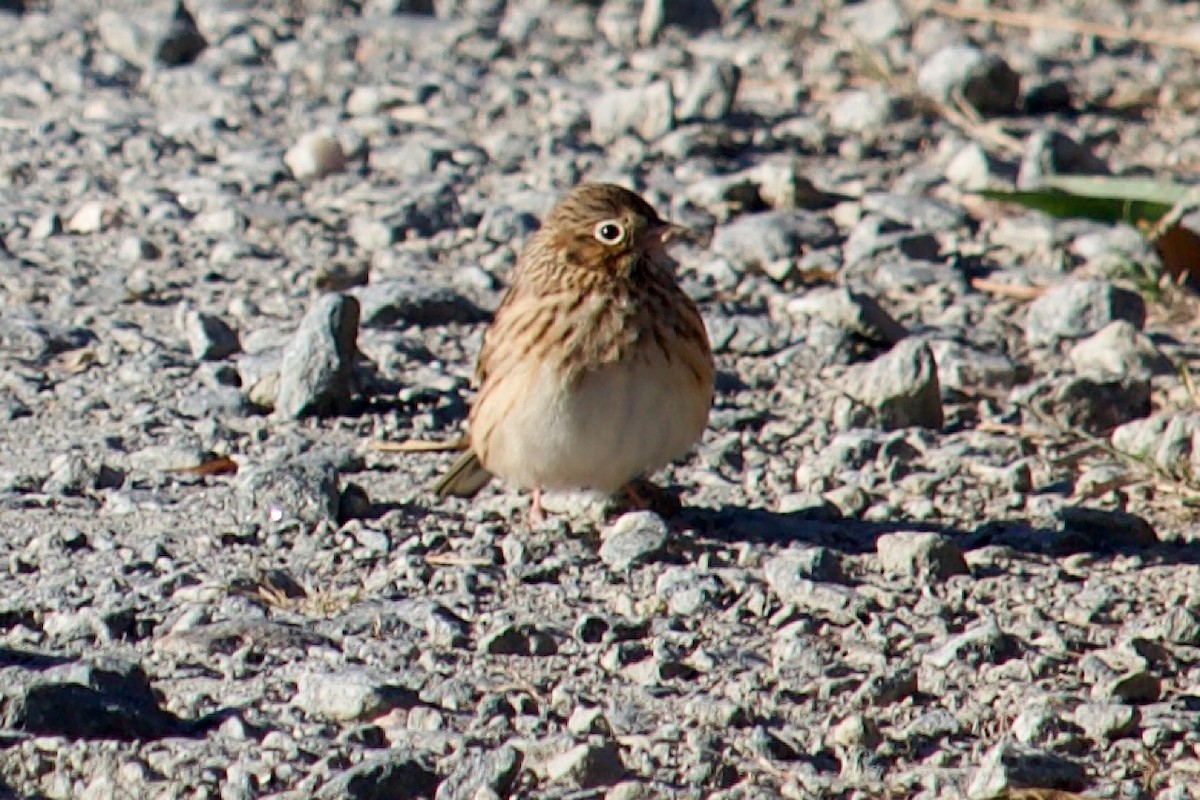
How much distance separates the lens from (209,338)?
24.1 ft

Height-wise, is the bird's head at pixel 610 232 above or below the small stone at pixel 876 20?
above

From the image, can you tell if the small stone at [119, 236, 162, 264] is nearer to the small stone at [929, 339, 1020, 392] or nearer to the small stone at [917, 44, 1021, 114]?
the small stone at [929, 339, 1020, 392]

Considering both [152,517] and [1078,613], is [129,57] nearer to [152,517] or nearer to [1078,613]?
[152,517]

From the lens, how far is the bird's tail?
6.36 meters

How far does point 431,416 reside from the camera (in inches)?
275

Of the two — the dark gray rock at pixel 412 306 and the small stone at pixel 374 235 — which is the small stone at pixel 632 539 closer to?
the dark gray rock at pixel 412 306

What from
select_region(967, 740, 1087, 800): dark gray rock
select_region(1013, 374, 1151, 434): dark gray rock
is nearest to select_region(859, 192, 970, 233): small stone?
select_region(1013, 374, 1151, 434): dark gray rock

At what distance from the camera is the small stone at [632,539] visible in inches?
231

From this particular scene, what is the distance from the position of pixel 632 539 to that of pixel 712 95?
425 cm

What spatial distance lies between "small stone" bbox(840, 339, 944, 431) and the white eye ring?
1154 mm

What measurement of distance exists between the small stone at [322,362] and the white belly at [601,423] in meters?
0.99

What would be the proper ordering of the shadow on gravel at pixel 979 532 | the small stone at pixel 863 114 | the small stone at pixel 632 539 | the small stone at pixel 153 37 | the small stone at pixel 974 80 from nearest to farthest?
1. the small stone at pixel 632 539
2. the shadow on gravel at pixel 979 532
3. the small stone at pixel 863 114
4. the small stone at pixel 974 80
5. the small stone at pixel 153 37

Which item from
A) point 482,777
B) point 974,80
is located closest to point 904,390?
point 482,777

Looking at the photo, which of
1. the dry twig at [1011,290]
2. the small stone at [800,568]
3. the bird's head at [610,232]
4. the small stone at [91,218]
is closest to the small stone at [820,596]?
the small stone at [800,568]
